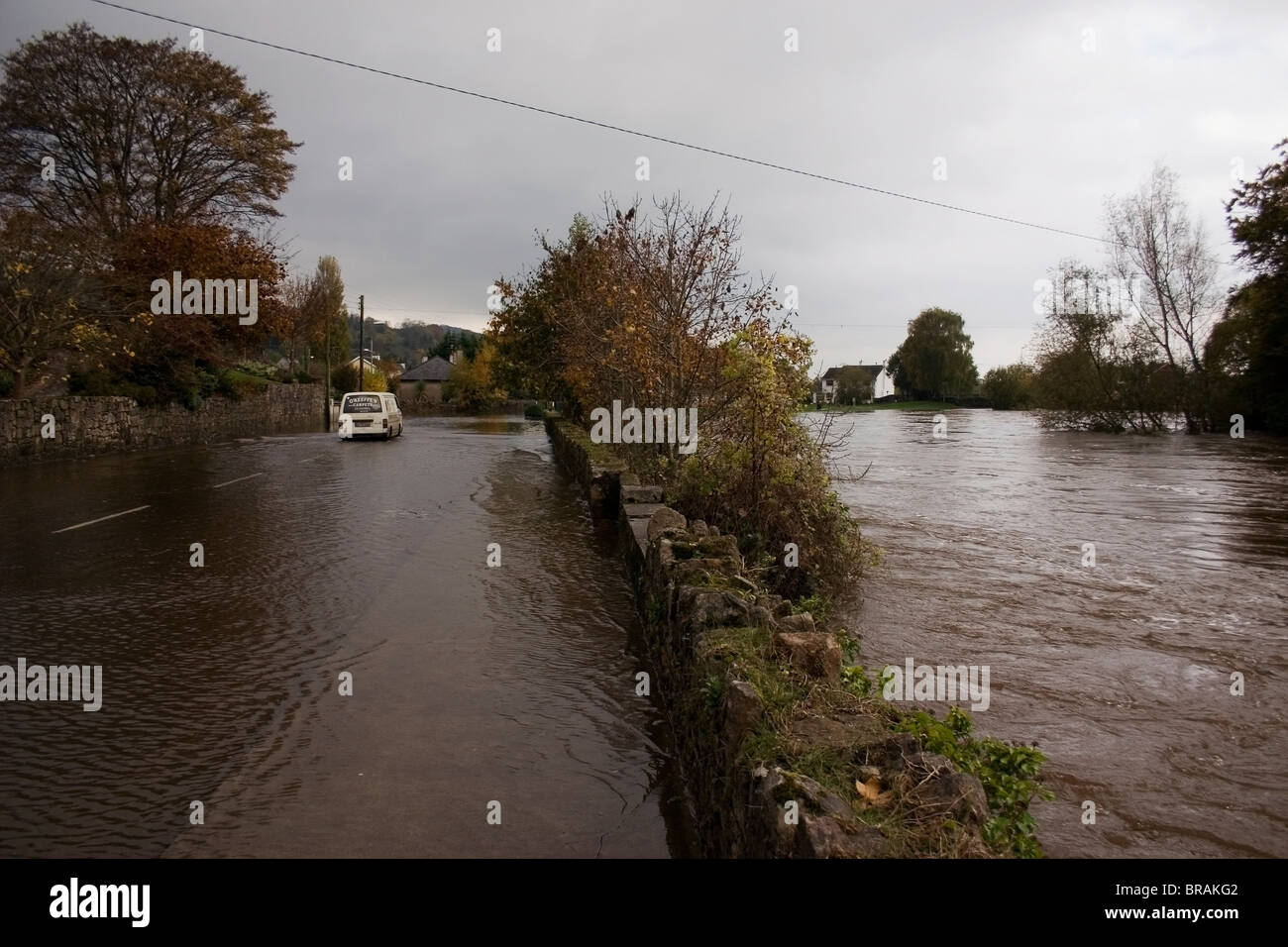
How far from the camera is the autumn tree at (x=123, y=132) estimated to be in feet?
102

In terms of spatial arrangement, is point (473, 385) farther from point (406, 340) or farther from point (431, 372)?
point (406, 340)

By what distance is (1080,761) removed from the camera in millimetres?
4859

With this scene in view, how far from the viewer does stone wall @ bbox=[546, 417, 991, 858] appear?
2.52 m

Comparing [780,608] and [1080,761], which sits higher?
[780,608]

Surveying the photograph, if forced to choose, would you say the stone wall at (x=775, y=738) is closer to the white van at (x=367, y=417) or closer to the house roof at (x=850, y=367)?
the white van at (x=367, y=417)

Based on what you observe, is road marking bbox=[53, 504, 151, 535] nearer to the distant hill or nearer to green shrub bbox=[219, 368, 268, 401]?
green shrub bbox=[219, 368, 268, 401]

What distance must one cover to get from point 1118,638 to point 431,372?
9996 centimetres

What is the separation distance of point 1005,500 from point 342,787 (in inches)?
616

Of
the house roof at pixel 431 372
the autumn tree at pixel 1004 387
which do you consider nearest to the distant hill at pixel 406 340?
the house roof at pixel 431 372

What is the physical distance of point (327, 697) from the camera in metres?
5.23

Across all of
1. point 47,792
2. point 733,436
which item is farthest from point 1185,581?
point 47,792

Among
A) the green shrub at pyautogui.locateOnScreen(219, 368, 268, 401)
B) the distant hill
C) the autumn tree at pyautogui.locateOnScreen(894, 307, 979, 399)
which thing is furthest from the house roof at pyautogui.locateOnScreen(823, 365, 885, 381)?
the green shrub at pyautogui.locateOnScreen(219, 368, 268, 401)

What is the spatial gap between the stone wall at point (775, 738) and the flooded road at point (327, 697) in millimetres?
368
